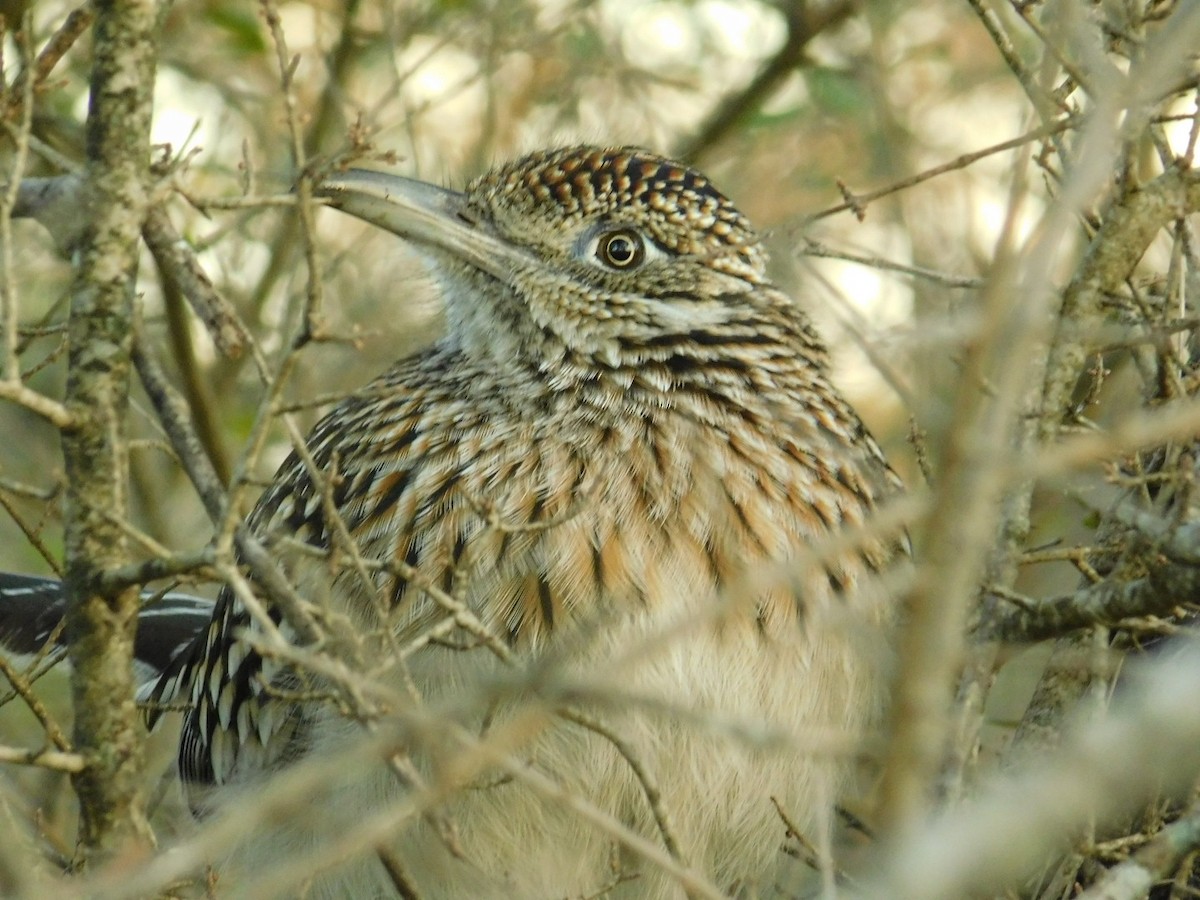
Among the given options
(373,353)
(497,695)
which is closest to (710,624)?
(497,695)

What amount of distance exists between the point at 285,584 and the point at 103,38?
118cm

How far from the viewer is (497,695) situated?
2.51 metres

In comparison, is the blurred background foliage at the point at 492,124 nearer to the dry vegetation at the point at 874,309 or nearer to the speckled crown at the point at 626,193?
the dry vegetation at the point at 874,309

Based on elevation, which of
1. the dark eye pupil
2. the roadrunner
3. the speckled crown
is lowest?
the roadrunner

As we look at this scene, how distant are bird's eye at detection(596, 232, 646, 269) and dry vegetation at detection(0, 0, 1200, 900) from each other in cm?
51

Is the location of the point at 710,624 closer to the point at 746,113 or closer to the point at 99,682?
the point at 99,682

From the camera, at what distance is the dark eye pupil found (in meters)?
5.12

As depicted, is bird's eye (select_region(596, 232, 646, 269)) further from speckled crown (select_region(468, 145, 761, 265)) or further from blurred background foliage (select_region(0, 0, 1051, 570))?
blurred background foliage (select_region(0, 0, 1051, 570))

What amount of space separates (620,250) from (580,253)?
0.13 m

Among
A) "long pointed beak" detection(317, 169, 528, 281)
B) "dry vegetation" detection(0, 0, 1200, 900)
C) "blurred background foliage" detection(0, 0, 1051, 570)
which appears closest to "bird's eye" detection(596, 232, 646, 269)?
"long pointed beak" detection(317, 169, 528, 281)

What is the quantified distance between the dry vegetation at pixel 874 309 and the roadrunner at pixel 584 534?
11.8 inches

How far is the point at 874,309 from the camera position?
7.29m

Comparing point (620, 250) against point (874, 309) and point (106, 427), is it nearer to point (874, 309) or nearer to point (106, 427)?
point (106, 427)

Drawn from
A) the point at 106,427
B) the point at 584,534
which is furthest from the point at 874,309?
the point at 106,427
